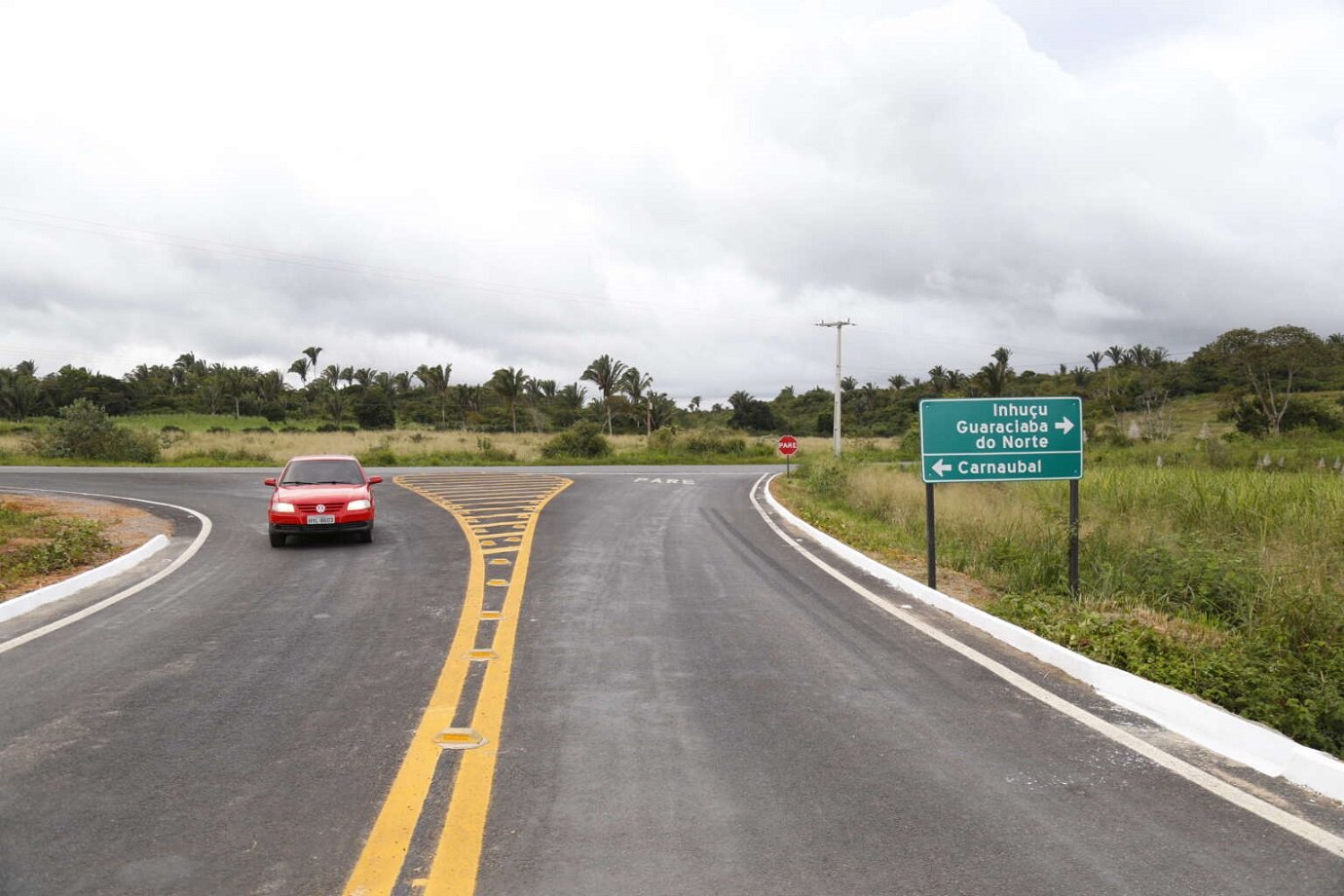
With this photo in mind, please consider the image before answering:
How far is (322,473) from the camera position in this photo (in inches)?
544

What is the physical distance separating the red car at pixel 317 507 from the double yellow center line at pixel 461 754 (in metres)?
2.74

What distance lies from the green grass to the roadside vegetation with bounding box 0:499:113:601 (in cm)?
1040

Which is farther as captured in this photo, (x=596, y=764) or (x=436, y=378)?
(x=436, y=378)

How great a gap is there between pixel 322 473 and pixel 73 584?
15.7 feet

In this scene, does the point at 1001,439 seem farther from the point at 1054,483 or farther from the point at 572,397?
the point at 572,397

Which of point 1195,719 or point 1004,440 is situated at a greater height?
point 1004,440

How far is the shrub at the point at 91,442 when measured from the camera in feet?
123

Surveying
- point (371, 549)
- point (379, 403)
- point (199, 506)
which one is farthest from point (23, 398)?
point (371, 549)

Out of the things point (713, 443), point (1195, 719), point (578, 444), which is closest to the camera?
point (1195, 719)

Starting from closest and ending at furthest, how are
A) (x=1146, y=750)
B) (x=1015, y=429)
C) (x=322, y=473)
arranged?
(x=1146, y=750)
(x=1015, y=429)
(x=322, y=473)

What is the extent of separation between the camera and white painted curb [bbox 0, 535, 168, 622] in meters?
8.02

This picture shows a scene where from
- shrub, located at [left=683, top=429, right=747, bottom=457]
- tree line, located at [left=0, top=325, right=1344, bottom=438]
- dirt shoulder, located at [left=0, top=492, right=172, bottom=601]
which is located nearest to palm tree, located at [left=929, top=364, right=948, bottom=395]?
tree line, located at [left=0, top=325, right=1344, bottom=438]

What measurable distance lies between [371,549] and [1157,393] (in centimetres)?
6891

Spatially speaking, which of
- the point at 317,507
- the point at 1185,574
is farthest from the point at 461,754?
the point at 317,507
